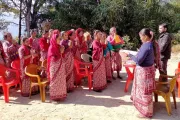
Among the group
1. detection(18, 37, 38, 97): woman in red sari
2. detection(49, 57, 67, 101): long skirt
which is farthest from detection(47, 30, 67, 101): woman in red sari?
detection(18, 37, 38, 97): woman in red sari

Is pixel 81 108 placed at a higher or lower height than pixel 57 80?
lower

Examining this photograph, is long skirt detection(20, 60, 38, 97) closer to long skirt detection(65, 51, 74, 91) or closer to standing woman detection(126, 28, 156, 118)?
long skirt detection(65, 51, 74, 91)

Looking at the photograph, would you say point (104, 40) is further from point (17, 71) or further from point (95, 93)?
point (17, 71)

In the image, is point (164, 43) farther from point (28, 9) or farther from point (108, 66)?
point (28, 9)

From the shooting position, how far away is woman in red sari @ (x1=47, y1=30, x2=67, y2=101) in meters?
5.77

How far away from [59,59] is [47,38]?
4.75 feet

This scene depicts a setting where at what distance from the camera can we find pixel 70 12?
14.8m

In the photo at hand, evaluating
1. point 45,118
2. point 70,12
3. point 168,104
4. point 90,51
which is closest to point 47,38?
point 90,51

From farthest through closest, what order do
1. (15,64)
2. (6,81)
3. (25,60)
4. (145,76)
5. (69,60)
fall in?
(69,60), (15,64), (6,81), (25,60), (145,76)

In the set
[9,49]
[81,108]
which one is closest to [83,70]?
[81,108]

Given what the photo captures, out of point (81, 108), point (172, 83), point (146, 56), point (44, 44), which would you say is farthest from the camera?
point (44, 44)

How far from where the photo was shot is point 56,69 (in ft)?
19.2

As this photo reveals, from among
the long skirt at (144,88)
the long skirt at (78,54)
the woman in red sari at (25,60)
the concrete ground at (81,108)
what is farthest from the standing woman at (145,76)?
the woman in red sari at (25,60)

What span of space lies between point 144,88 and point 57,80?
1928mm
